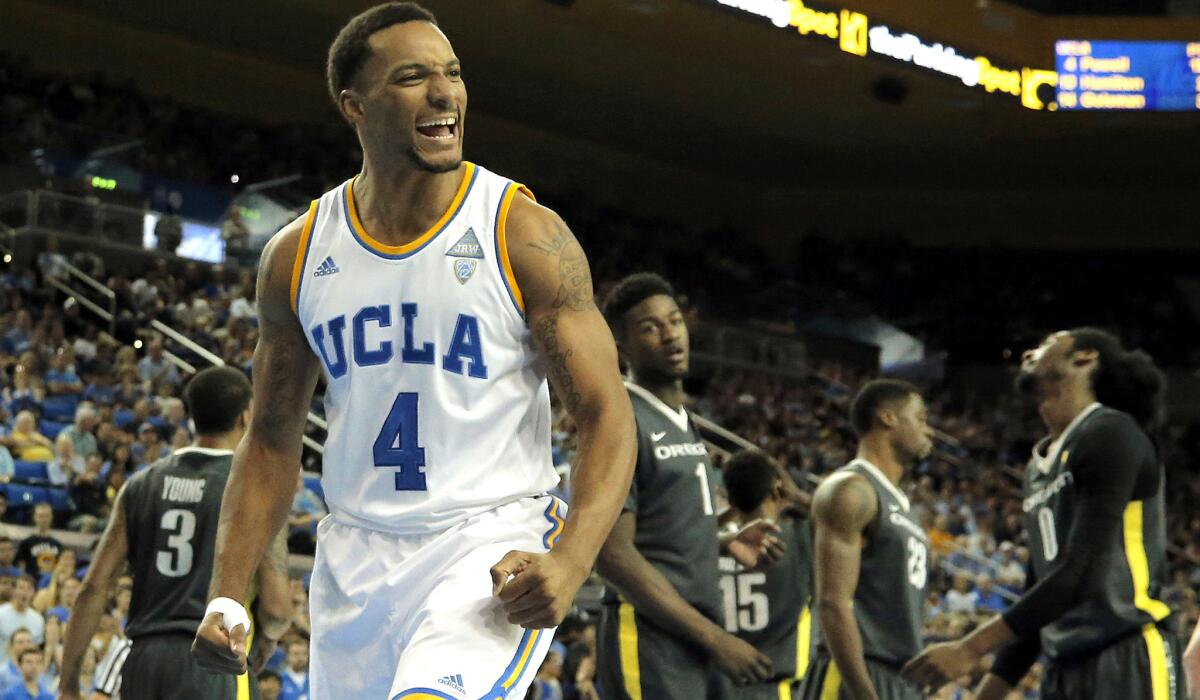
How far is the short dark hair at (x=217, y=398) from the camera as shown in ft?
19.1

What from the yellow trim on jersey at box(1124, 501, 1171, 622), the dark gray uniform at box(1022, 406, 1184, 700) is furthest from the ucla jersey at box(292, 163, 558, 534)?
the yellow trim on jersey at box(1124, 501, 1171, 622)

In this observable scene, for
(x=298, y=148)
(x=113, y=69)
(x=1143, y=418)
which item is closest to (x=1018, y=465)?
(x=298, y=148)

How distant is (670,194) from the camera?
25891 mm

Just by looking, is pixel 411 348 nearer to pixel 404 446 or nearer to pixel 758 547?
pixel 404 446

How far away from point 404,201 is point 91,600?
2.80m

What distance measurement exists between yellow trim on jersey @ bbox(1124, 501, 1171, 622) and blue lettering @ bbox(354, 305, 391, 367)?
2.62 meters

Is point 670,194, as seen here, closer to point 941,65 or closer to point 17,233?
point 941,65

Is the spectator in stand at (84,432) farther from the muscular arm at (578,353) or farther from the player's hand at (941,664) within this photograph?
the muscular arm at (578,353)

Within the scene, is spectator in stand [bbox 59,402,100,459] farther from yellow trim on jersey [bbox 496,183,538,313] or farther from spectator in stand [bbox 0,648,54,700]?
yellow trim on jersey [bbox 496,183,538,313]

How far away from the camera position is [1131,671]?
4.88 metres

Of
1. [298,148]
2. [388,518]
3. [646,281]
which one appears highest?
[298,148]

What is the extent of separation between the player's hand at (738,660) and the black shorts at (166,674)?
177 centimetres

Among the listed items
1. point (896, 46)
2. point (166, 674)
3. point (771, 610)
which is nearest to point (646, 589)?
point (771, 610)

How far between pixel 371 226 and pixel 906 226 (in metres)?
24.2
